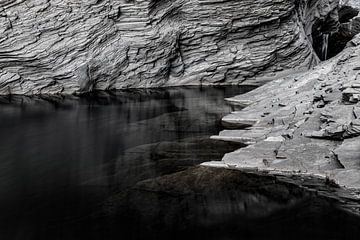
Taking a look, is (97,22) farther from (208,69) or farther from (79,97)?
(208,69)

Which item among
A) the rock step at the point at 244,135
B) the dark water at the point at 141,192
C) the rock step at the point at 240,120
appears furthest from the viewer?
the rock step at the point at 240,120

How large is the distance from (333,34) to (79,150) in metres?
40.3

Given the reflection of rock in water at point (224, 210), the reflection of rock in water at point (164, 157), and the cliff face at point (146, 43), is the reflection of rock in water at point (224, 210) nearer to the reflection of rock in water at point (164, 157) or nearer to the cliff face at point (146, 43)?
the reflection of rock in water at point (164, 157)

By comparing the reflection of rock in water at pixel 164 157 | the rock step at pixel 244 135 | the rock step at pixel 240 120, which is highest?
Result: the rock step at pixel 240 120

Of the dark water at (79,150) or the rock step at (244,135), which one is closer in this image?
the dark water at (79,150)

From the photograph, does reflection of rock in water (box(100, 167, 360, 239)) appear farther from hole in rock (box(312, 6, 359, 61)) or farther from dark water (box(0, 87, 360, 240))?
hole in rock (box(312, 6, 359, 61))

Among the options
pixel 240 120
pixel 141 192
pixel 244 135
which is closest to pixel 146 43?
pixel 240 120

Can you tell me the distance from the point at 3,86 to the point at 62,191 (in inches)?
885

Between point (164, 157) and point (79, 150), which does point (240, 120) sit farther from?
point (79, 150)

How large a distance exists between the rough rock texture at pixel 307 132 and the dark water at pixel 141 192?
0.89m

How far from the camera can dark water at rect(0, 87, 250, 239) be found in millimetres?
10062

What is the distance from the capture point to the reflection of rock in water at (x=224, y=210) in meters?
8.80

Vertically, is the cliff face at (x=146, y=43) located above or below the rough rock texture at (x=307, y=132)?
above

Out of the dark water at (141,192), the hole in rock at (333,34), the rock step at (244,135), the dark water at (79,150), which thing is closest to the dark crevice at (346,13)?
the hole in rock at (333,34)
